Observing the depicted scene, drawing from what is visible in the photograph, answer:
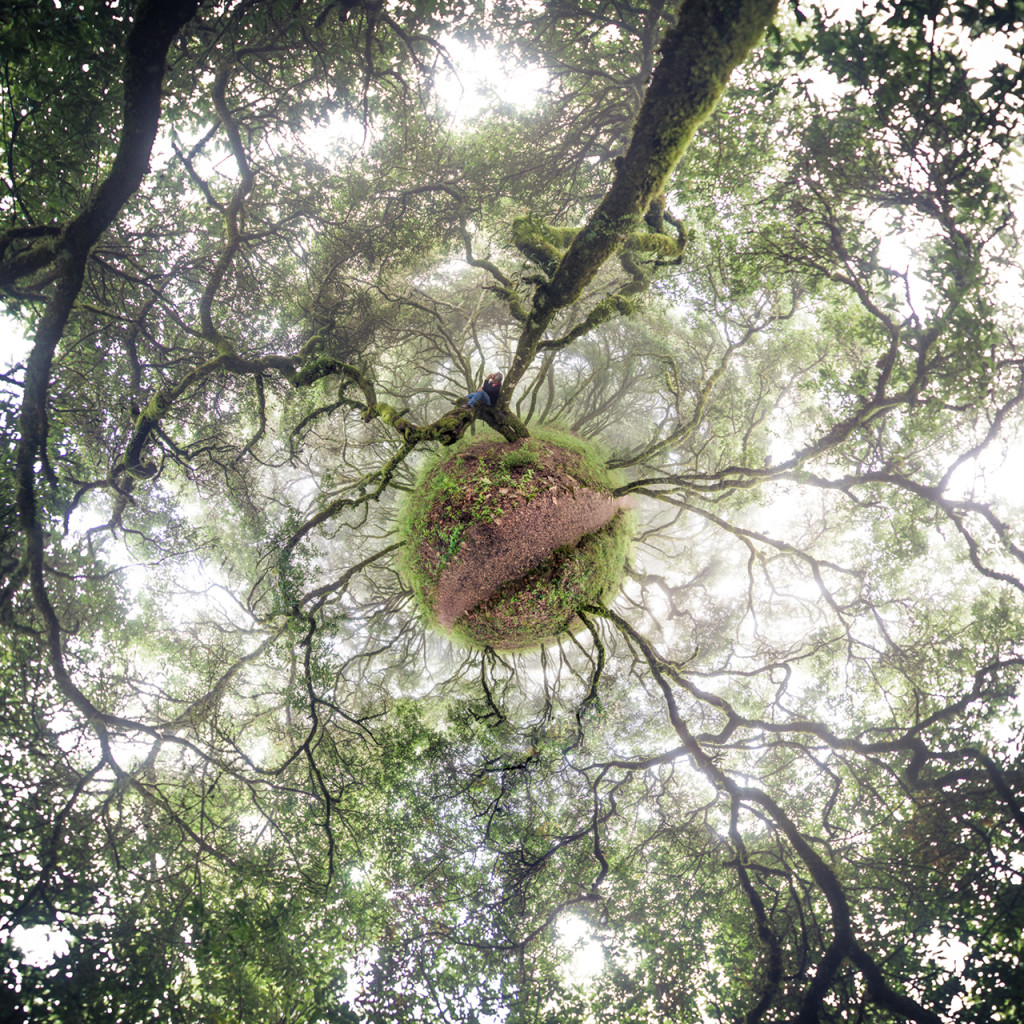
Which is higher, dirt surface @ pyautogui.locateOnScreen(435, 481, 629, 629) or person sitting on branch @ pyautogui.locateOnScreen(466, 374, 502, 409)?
person sitting on branch @ pyautogui.locateOnScreen(466, 374, 502, 409)

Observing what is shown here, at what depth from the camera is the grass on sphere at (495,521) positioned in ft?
15.3

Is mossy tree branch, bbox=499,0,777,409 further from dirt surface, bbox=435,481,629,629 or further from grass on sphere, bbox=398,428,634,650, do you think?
dirt surface, bbox=435,481,629,629

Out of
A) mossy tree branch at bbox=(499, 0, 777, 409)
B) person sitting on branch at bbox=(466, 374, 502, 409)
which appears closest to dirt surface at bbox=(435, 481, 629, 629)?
person sitting on branch at bbox=(466, 374, 502, 409)

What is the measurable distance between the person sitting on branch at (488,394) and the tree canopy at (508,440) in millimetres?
173

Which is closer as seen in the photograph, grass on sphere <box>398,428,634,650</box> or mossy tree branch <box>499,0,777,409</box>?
mossy tree branch <box>499,0,777,409</box>

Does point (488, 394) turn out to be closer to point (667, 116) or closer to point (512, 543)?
point (512, 543)

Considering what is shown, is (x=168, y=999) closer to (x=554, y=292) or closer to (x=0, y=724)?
(x=0, y=724)

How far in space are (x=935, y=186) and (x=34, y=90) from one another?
7086 mm

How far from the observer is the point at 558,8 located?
5957 mm

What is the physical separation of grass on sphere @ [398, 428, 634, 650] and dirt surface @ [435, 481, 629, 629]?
1.7 inches

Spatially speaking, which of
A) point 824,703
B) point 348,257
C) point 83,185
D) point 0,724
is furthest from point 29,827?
point 824,703

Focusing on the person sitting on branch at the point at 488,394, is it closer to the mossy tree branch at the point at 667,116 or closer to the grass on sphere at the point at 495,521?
the grass on sphere at the point at 495,521

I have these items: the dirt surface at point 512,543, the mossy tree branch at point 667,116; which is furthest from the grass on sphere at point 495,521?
the mossy tree branch at point 667,116

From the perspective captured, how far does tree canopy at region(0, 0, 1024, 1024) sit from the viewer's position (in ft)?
13.2
